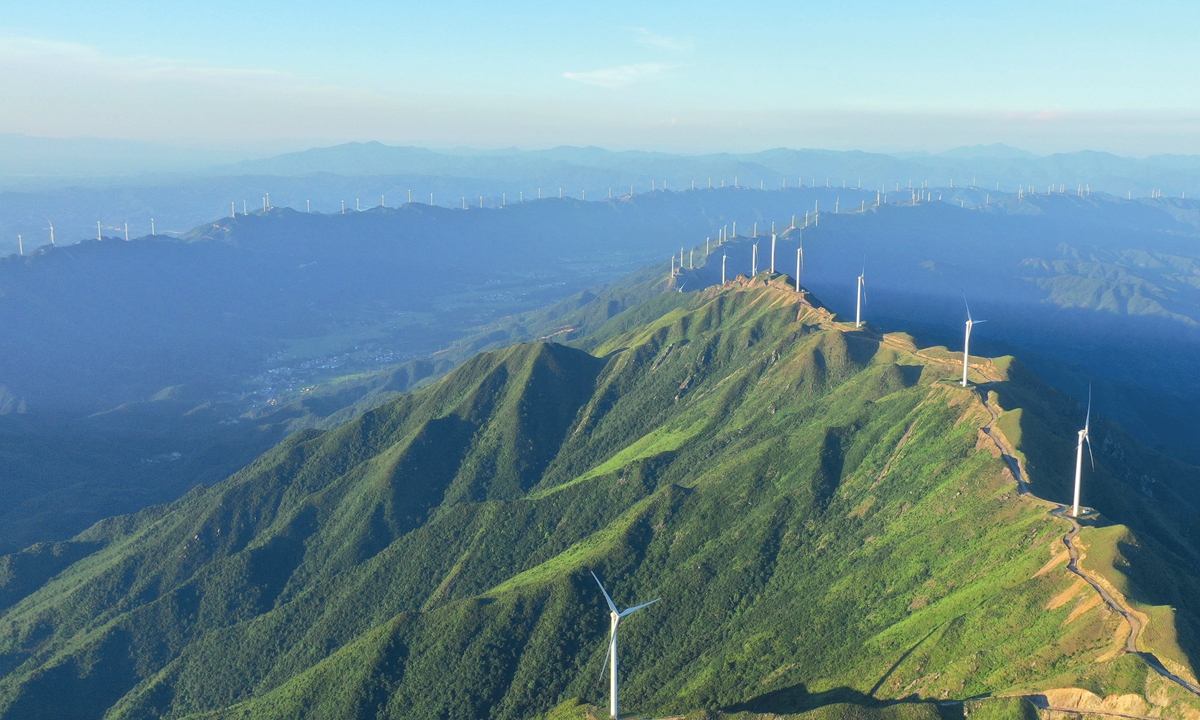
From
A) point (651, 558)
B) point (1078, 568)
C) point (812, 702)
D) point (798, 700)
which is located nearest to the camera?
point (812, 702)

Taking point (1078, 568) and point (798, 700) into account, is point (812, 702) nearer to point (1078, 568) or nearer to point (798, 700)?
point (798, 700)

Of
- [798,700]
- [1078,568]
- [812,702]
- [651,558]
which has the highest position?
[1078,568]

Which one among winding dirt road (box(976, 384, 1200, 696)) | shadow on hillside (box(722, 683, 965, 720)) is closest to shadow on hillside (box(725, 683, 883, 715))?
shadow on hillside (box(722, 683, 965, 720))

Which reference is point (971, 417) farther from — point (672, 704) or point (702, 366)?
point (702, 366)

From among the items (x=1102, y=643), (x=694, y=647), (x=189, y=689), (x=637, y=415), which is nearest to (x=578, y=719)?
(x=694, y=647)

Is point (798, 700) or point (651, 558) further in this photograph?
point (651, 558)

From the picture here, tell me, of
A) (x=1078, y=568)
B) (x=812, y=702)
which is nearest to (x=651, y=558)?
(x=812, y=702)

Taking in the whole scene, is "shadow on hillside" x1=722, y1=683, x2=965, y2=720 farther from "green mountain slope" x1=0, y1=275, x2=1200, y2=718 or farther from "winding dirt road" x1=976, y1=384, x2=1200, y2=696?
"winding dirt road" x1=976, y1=384, x2=1200, y2=696

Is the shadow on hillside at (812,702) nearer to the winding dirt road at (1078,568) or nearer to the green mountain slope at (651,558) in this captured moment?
the green mountain slope at (651,558)
